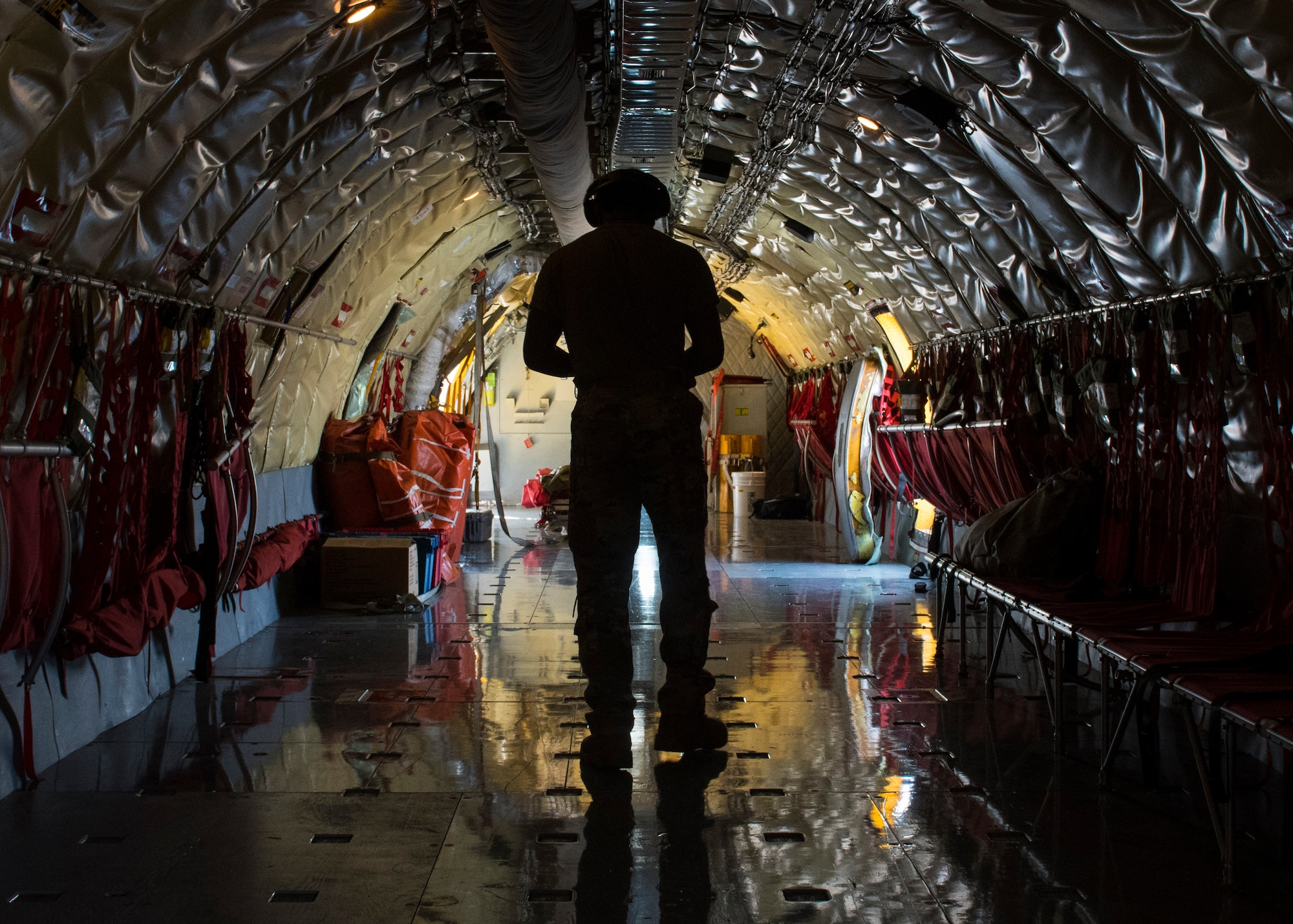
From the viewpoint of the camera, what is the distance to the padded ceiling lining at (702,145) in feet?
10.8

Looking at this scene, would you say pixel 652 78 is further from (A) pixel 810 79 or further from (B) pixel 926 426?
(B) pixel 926 426

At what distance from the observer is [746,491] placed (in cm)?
1400

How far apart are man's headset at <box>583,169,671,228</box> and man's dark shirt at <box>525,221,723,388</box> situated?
11 centimetres

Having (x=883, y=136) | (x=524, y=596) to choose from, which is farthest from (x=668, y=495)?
(x=524, y=596)

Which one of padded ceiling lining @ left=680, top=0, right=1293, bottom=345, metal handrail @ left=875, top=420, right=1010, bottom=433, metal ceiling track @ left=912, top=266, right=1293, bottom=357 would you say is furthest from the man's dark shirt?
metal handrail @ left=875, top=420, right=1010, bottom=433

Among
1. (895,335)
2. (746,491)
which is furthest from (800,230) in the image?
(746,491)

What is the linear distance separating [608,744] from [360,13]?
9.24ft

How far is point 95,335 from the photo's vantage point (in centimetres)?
397

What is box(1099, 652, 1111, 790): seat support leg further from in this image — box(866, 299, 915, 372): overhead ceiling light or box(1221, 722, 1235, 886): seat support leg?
box(866, 299, 915, 372): overhead ceiling light

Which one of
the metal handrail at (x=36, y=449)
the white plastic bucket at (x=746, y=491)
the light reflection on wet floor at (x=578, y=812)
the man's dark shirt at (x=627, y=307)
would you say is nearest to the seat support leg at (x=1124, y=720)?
the light reflection on wet floor at (x=578, y=812)

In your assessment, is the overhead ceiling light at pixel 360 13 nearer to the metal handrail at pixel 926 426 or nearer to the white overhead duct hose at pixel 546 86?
the white overhead duct hose at pixel 546 86

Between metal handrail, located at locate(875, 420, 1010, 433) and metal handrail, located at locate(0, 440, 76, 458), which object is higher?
metal handrail, located at locate(875, 420, 1010, 433)

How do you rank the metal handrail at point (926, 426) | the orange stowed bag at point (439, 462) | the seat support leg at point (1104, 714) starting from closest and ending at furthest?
the seat support leg at point (1104, 714) → the metal handrail at point (926, 426) → the orange stowed bag at point (439, 462)

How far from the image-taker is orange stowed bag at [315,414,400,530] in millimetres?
7559
